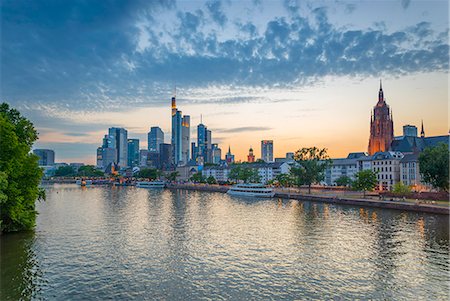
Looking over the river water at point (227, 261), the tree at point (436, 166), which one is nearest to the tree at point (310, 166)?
the tree at point (436, 166)

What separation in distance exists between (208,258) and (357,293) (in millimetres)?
17562

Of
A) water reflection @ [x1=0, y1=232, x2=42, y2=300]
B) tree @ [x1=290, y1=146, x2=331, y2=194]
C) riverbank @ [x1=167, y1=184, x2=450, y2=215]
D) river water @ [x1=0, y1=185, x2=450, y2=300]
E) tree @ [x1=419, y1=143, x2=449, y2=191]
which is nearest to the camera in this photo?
water reflection @ [x1=0, y1=232, x2=42, y2=300]

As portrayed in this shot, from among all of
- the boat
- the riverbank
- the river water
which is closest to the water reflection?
the river water

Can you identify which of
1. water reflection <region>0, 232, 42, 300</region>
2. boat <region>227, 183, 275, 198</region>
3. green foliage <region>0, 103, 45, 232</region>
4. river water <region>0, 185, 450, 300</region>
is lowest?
river water <region>0, 185, 450, 300</region>

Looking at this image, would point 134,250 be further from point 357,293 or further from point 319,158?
point 319,158

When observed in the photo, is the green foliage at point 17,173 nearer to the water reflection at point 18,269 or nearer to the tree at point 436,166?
the water reflection at point 18,269

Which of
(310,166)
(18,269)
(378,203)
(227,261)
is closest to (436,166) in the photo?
(378,203)

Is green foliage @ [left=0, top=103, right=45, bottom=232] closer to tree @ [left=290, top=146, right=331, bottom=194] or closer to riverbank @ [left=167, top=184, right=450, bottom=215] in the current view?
riverbank @ [left=167, top=184, right=450, bottom=215]

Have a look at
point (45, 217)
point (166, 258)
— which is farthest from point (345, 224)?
point (45, 217)

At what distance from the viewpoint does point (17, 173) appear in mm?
46406

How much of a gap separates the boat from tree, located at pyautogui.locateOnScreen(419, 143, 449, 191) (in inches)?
2363

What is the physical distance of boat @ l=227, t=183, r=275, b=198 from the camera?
13638 cm

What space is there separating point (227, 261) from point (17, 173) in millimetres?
32304

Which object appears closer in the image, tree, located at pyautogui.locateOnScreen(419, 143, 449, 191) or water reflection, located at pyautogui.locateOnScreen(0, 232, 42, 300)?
water reflection, located at pyautogui.locateOnScreen(0, 232, 42, 300)
